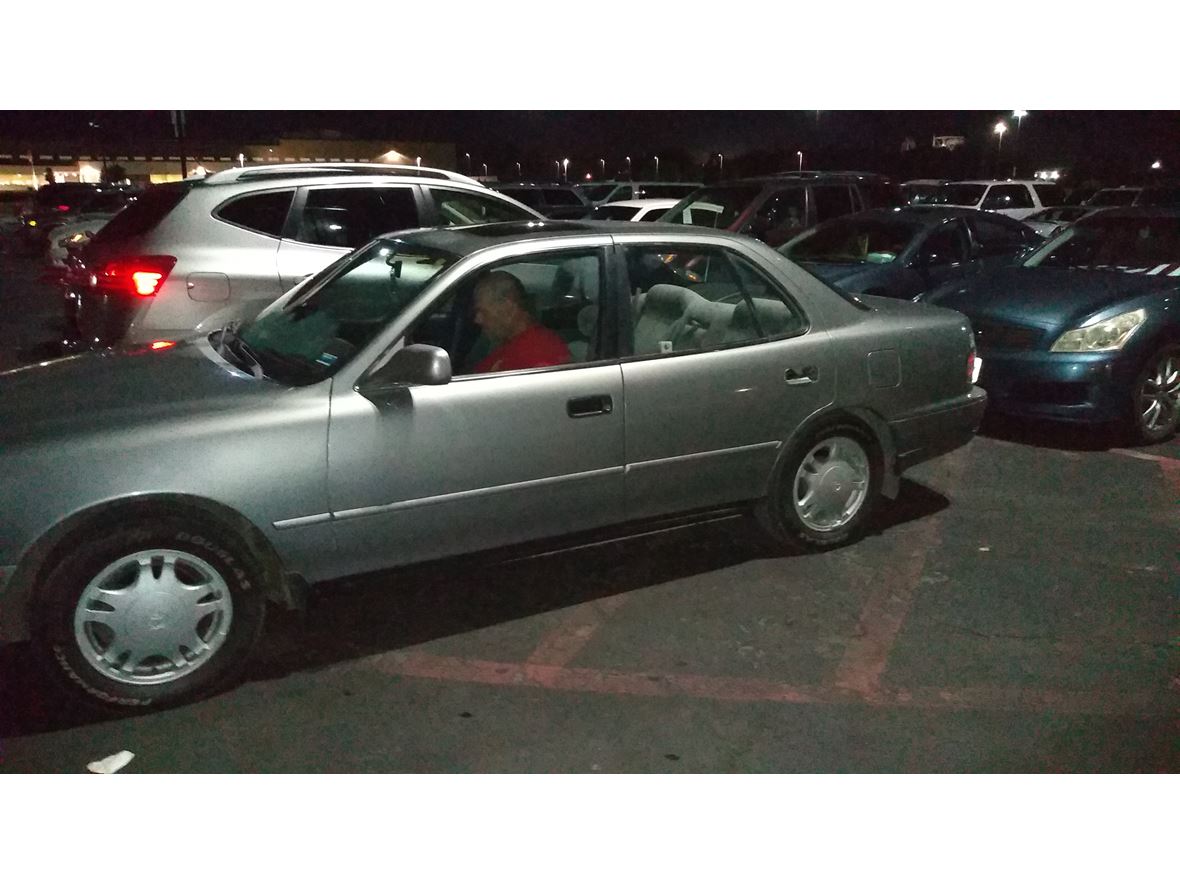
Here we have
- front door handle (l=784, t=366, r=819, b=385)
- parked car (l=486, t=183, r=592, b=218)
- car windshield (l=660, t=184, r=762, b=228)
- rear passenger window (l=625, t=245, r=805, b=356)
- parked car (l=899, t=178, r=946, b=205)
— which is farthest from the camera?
parked car (l=899, t=178, r=946, b=205)

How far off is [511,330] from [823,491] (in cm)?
172

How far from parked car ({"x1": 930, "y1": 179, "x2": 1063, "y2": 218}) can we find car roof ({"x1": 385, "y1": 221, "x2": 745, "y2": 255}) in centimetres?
1664

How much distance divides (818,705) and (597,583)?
1.28 m

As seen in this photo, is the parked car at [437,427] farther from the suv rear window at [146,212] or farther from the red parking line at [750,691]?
the suv rear window at [146,212]

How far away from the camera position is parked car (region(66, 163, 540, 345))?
604 cm

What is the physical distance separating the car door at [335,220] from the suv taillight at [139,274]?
0.75 meters

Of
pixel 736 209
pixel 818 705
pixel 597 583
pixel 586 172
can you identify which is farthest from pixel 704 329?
pixel 586 172

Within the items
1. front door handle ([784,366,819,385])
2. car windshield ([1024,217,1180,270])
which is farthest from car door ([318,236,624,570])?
car windshield ([1024,217,1180,270])

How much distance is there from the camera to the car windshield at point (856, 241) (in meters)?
8.73

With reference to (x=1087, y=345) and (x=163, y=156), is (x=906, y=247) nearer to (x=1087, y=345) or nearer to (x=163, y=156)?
(x=1087, y=345)

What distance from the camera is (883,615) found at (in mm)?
4117

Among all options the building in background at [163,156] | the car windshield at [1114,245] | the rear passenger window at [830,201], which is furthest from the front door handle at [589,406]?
the building in background at [163,156]

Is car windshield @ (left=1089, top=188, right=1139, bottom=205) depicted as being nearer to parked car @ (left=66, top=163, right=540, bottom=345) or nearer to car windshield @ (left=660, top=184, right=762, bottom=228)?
car windshield @ (left=660, top=184, right=762, bottom=228)

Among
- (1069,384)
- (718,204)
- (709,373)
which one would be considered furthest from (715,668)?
(718,204)
